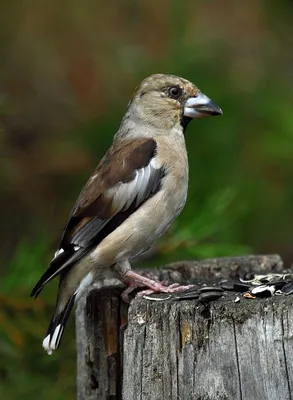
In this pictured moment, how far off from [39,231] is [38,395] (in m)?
1.49

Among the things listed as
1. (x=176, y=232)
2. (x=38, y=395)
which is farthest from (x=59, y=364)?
(x=176, y=232)

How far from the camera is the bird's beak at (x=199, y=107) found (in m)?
6.49

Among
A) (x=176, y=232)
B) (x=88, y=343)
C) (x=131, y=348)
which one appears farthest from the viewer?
(x=176, y=232)

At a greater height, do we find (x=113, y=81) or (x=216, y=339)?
(x=113, y=81)

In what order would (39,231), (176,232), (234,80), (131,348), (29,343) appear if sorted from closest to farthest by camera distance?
(131,348)
(29,343)
(176,232)
(39,231)
(234,80)

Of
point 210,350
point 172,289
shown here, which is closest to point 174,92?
point 172,289

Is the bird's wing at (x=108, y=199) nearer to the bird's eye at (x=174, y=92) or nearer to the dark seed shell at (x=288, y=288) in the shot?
the bird's eye at (x=174, y=92)

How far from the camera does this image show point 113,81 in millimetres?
8469

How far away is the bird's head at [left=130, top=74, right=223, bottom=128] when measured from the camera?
21.5 feet

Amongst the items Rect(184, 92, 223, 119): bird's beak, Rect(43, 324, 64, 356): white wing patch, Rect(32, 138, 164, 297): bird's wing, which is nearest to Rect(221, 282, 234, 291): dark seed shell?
Rect(32, 138, 164, 297): bird's wing

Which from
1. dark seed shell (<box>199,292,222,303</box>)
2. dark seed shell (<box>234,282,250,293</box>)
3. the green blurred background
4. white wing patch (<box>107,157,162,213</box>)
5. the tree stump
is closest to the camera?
the tree stump

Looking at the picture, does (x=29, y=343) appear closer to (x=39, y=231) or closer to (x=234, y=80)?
(x=39, y=231)

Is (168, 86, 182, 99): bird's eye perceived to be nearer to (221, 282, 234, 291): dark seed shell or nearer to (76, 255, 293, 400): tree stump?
(221, 282, 234, 291): dark seed shell

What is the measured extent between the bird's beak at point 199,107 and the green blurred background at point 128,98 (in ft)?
3.35
